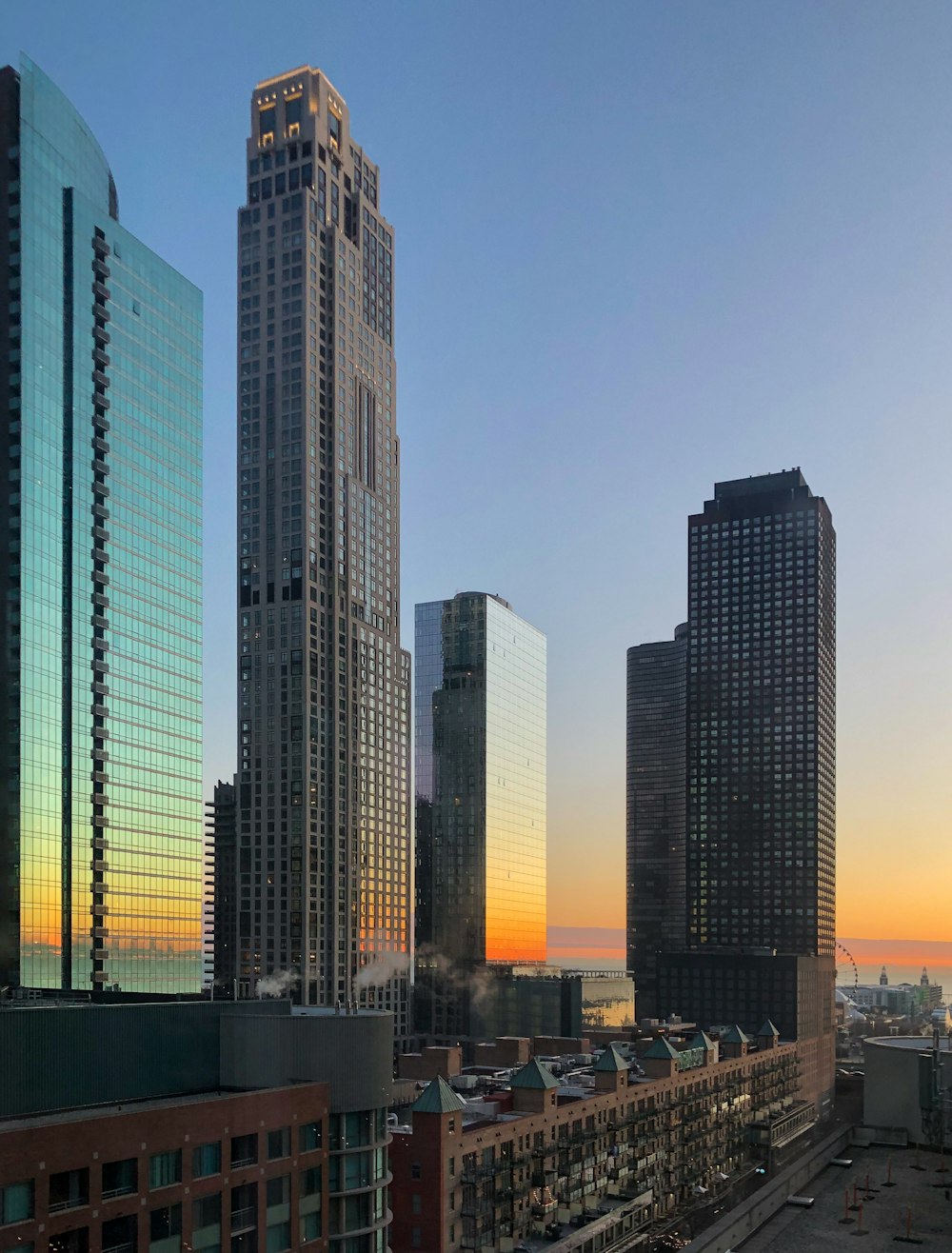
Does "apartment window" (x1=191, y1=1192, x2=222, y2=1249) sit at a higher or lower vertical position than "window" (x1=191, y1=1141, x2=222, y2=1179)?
lower

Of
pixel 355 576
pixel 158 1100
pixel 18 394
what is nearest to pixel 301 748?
pixel 355 576

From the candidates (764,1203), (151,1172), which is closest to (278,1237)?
(151,1172)

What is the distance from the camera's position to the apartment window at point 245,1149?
5397cm

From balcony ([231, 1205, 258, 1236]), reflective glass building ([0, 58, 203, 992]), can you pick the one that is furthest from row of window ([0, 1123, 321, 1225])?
reflective glass building ([0, 58, 203, 992])

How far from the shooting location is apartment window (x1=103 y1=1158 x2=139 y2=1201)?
47.7 meters

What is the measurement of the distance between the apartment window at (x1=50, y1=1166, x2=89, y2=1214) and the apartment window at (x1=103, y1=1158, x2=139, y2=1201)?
2.96ft

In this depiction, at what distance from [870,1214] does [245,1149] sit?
290ft

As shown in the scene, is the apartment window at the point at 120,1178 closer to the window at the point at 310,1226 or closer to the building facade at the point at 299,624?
the window at the point at 310,1226

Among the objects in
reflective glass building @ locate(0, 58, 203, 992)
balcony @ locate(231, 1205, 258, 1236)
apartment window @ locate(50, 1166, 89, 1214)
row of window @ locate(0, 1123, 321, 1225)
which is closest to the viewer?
row of window @ locate(0, 1123, 321, 1225)

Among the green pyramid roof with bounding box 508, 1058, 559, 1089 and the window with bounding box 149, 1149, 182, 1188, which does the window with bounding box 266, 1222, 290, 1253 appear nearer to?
the window with bounding box 149, 1149, 182, 1188

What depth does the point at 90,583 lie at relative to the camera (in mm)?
126438

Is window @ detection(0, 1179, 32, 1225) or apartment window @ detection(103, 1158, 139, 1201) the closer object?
window @ detection(0, 1179, 32, 1225)

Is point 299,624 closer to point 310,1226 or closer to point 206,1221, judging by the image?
point 310,1226

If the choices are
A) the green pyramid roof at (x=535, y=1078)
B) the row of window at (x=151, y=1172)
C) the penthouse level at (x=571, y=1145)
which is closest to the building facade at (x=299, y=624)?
the penthouse level at (x=571, y=1145)
